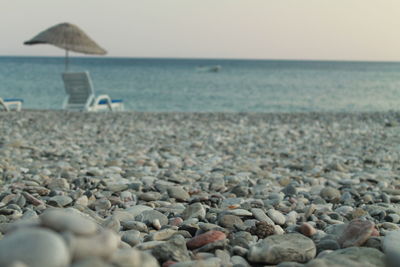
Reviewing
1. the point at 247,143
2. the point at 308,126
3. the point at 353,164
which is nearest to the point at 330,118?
the point at 308,126

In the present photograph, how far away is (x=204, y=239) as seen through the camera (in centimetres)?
187

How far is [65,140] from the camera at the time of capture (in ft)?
21.2

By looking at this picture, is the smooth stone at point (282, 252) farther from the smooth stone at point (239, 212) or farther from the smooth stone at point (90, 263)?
the smooth stone at point (90, 263)

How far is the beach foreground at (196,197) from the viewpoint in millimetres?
1166

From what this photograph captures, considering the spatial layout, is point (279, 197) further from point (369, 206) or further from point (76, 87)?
point (76, 87)

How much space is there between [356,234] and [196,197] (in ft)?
4.31

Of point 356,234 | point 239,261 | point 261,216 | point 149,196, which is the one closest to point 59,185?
point 149,196

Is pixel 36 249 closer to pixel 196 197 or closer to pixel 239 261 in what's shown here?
pixel 239 261

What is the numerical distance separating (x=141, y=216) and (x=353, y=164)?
338 centimetres

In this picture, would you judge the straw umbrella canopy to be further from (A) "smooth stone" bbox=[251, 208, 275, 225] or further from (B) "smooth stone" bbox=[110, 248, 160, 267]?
(B) "smooth stone" bbox=[110, 248, 160, 267]

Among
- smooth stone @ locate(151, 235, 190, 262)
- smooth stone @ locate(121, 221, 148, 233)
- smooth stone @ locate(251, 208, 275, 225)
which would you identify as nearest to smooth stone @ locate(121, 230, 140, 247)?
smooth stone @ locate(121, 221, 148, 233)

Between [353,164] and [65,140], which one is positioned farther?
[65,140]

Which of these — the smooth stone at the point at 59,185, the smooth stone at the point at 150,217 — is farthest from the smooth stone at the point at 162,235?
the smooth stone at the point at 59,185

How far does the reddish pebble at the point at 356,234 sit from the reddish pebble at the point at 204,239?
19.7 inches
